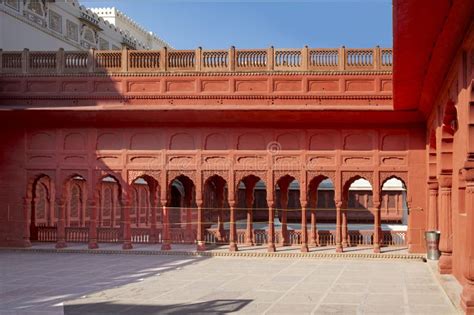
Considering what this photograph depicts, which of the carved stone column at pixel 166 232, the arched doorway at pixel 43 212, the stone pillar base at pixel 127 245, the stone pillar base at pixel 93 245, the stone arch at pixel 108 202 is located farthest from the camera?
the stone arch at pixel 108 202

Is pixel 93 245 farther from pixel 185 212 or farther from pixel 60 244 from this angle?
pixel 185 212

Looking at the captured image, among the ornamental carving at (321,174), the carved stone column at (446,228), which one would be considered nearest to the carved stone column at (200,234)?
the ornamental carving at (321,174)

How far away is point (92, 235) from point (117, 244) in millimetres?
1132

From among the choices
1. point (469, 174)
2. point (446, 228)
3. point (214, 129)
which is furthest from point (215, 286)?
point (214, 129)

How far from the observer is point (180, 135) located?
54.3ft

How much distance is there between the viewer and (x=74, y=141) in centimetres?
1692

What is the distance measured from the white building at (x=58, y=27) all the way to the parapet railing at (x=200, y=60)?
317 cm

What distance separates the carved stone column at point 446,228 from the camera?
11246 mm

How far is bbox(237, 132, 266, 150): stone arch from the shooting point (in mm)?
16234

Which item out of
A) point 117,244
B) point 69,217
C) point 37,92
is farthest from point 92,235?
point 69,217

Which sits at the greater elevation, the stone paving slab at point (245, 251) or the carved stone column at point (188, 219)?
the carved stone column at point (188, 219)

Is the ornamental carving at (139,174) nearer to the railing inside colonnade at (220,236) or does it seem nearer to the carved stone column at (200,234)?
the railing inside colonnade at (220,236)

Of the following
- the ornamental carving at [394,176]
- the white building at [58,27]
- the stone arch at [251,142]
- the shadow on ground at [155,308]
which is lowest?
the shadow on ground at [155,308]

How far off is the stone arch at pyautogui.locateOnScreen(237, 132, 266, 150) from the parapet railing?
1654 millimetres
